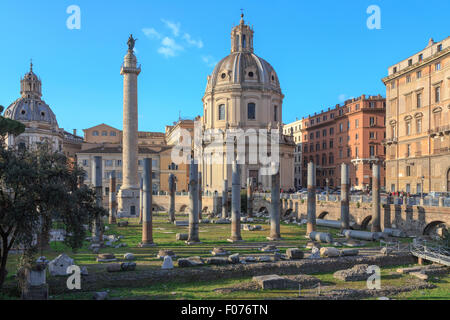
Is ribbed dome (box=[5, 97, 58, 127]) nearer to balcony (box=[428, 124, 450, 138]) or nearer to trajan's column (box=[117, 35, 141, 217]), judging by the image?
trajan's column (box=[117, 35, 141, 217])

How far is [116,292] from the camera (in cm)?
1405

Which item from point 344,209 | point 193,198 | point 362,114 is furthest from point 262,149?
point 193,198

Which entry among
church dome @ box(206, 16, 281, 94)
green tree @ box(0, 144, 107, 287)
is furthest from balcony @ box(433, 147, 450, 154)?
green tree @ box(0, 144, 107, 287)

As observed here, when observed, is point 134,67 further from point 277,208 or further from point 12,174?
point 12,174

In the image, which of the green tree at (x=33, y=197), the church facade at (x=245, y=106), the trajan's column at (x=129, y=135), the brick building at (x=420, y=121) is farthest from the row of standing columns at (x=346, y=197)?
the church facade at (x=245, y=106)

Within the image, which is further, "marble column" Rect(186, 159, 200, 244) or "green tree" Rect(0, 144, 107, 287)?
"marble column" Rect(186, 159, 200, 244)

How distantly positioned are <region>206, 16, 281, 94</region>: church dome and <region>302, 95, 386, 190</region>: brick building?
39.5 ft

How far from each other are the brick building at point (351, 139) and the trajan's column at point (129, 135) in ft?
94.5

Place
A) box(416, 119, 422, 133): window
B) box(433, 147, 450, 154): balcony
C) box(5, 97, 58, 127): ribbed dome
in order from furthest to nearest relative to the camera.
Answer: box(5, 97, 58, 127): ribbed dome
box(416, 119, 422, 133): window
box(433, 147, 450, 154): balcony

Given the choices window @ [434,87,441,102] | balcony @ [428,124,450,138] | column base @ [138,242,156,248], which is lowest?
column base @ [138,242,156,248]

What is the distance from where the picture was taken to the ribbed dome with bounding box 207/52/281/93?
60.1 meters

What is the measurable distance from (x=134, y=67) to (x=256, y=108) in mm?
22708

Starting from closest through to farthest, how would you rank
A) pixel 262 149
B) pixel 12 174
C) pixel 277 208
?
pixel 12 174
pixel 277 208
pixel 262 149

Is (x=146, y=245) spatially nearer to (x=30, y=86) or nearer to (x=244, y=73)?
(x=244, y=73)
